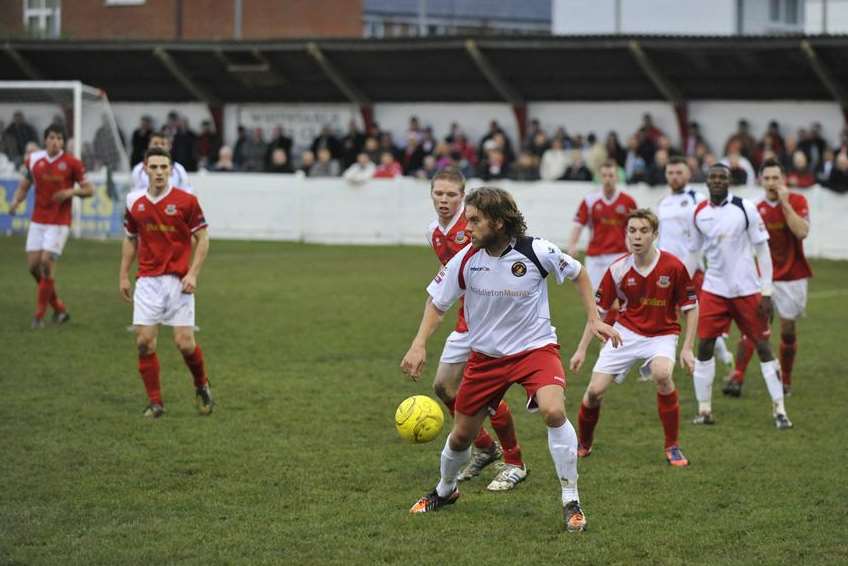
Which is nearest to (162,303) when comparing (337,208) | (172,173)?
(172,173)

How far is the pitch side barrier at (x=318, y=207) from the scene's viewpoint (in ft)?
90.7

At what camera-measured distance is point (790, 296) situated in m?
12.6

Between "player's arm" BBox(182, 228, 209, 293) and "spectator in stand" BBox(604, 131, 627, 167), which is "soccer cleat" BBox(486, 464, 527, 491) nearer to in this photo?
"player's arm" BBox(182, 228, 209, 293)

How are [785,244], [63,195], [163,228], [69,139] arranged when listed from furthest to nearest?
1. [69,139]
2. [63,195]
3. [785,244]
4. [163,228]

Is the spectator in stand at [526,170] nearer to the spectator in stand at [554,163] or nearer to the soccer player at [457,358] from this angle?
the spectator in stand at [554,163]

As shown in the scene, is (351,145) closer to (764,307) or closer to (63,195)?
(63,195)

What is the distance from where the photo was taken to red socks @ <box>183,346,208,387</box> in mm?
10945

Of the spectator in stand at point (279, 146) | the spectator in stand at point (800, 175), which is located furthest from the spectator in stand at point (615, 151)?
the spectator in stand at point (279, 146)

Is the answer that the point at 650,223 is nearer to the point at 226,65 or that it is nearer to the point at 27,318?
the point at 27,318

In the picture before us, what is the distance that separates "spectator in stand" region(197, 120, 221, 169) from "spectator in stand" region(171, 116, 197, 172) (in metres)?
0.31

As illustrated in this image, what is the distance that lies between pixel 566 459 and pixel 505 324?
33.1 inches

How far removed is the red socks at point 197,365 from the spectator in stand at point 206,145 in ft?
75.1

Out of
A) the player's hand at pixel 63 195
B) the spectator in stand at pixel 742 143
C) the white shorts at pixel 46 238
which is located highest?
the spectator in stand at pixel 742 143

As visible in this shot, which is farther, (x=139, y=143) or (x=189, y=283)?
(x=139, y=143)
